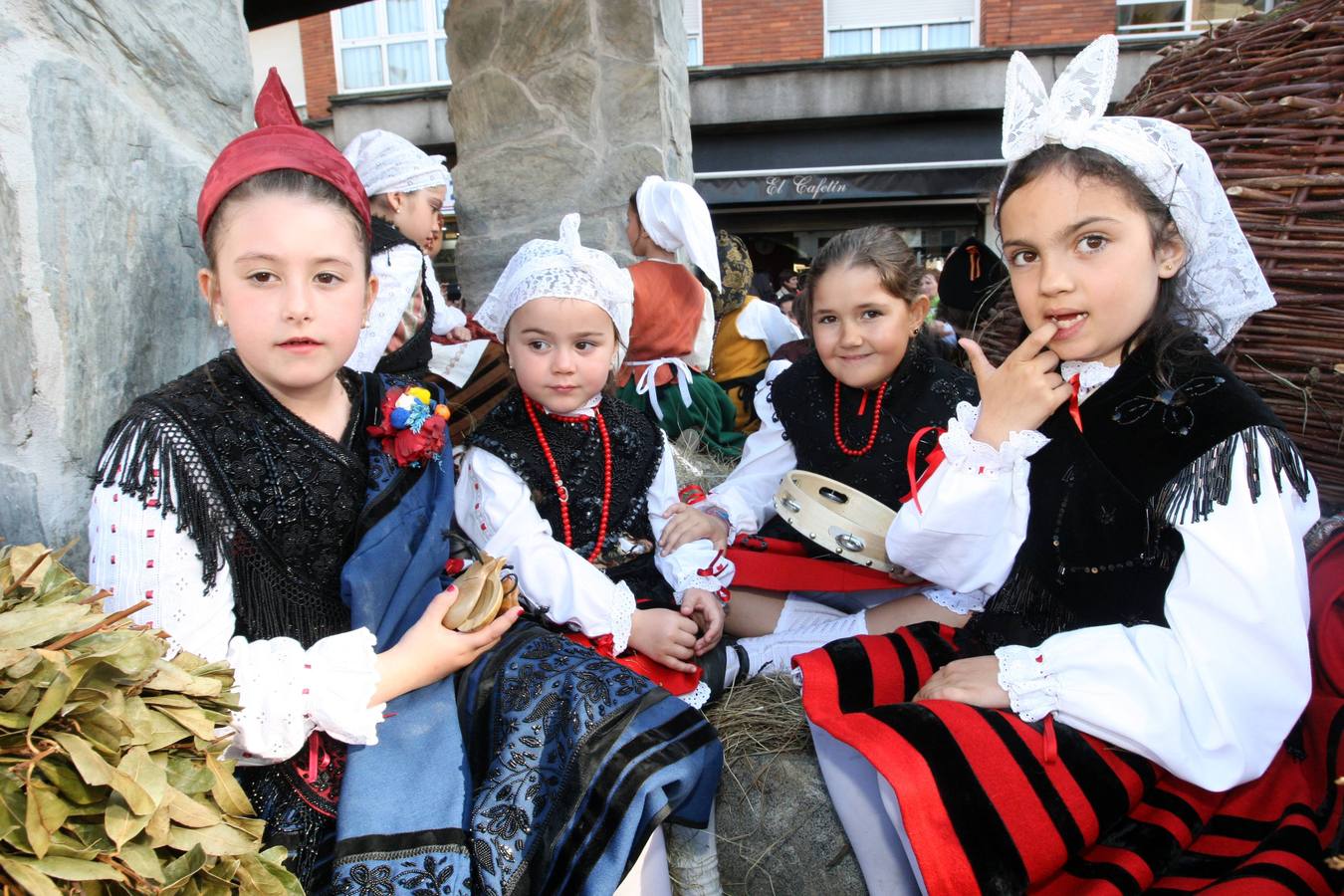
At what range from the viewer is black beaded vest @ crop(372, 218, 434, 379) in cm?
292

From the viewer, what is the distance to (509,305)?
238cm

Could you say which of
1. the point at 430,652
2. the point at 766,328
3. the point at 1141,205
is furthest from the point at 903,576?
the point at 766,328

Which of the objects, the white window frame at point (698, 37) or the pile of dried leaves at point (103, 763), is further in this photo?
the white window frame at point (698, 37)

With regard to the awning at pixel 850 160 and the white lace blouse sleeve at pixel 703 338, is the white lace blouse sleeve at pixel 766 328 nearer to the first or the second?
the white lace blouse sleeve at pixel 703 338

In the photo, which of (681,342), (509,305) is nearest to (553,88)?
(681,342)

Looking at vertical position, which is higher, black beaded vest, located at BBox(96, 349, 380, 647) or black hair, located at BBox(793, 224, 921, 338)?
black hair, located at BBox(793, 224, 921, 338)

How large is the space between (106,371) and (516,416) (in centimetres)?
95

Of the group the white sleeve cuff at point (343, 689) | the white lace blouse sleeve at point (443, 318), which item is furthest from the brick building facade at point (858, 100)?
the white sleeve cuff at point (343, 689)

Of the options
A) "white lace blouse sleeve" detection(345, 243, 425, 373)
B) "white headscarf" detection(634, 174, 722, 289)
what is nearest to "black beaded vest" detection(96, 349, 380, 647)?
"white lace blouse sleeve" detection(345, 243, 425, 373)

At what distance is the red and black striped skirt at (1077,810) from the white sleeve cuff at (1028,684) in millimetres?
26

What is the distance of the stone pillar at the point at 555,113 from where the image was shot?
15.3 feet

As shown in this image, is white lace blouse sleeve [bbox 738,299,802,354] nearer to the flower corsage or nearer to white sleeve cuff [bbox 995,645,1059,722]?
the flower corsage

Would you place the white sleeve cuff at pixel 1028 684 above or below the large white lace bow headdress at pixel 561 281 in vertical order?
below

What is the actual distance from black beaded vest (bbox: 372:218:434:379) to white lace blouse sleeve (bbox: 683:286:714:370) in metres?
1.62
